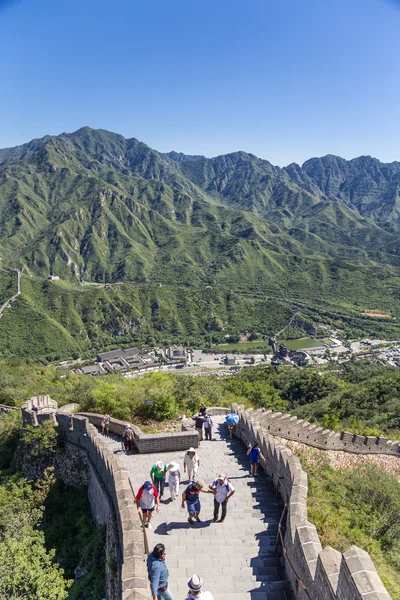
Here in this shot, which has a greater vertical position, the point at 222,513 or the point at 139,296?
the point at 222,513

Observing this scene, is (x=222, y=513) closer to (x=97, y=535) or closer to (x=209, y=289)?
(x=97, y=535)

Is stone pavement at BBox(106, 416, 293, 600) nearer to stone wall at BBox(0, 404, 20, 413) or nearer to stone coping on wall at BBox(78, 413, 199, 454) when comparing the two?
stone coping on wall at BBox(78, 413, 199, 454)

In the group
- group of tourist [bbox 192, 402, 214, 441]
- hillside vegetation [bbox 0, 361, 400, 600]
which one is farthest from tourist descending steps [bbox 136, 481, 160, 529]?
group of tourist [bbox 192, 402, 214, 441]

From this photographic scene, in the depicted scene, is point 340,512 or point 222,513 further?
point 340,512

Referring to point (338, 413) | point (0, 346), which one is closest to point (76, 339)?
point (0, 346)

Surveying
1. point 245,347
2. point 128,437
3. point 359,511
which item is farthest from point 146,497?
point 245,347

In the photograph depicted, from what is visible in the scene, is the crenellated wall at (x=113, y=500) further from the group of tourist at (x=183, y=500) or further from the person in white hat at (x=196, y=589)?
the person in white hat at (x=196, y=589)
